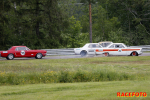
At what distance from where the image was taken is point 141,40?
46031 millimetres

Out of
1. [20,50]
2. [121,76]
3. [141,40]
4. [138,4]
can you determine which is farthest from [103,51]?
[138,4]

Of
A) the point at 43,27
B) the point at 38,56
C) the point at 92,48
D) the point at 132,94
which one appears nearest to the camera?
the point at 132,94

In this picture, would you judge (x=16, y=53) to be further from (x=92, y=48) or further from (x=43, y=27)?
(x=43, y=27)

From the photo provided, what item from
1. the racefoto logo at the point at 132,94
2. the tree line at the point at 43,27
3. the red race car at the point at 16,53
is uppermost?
the tree line at the point at 43,27

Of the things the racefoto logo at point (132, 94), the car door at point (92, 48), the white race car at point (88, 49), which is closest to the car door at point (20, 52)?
the white race car at point (88, 49)

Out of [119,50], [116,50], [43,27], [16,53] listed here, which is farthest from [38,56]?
[43,27]

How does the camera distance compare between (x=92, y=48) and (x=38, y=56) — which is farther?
(x=92, y=48)

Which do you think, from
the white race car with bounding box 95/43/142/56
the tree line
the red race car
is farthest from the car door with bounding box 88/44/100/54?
the tree line

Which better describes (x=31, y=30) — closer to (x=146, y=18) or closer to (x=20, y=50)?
(x=20, y=50)

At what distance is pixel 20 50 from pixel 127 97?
63.9ft

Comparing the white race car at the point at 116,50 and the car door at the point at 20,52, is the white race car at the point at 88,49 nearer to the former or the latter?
the white race car at the point at 116,50

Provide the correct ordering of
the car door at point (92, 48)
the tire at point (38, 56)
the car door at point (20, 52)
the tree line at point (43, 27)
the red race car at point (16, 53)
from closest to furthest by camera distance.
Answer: the red race car at point (16, 53)
the car door at point (20, 52)
the tire at point (38, 56)
the car door at point (92, 48)
the tree line at point (43, 27)

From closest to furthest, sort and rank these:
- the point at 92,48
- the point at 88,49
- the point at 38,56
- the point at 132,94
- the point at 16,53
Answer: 1. the point at 132,94
2. the point at 16,53
3. the point at 38,56
4. the point at 92,48
5. the point at 88,49

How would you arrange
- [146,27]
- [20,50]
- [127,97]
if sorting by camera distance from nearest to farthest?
1. [127,97]
2. [20,50]
3. [146,27]
